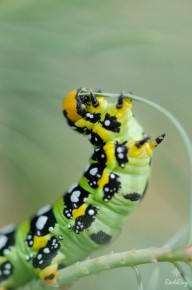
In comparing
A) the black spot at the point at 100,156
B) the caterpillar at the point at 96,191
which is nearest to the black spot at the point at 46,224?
the caterpillar at the point at 96,191

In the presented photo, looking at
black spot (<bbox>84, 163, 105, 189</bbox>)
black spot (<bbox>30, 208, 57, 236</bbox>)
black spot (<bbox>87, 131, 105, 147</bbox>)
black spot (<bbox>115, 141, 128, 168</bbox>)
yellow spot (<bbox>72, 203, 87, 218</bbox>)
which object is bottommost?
black spot (<bbox>30, 208, 57, 236</bbox>)

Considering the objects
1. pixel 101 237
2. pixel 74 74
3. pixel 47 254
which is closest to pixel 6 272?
pixel 47 254

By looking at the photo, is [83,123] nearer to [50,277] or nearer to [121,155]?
[121,155]

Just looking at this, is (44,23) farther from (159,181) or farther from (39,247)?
(159,181)

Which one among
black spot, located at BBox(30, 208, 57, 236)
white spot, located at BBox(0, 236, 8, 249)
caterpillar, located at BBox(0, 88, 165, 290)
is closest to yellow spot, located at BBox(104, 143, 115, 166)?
caterpillar, located at BBox(0, 88, 165, 290)

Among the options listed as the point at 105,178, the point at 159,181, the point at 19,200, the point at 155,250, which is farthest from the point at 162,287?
the point at 159,181

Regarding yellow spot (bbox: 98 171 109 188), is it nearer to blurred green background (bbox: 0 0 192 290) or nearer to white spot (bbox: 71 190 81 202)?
white spot (bbox: 71 190 81 202)

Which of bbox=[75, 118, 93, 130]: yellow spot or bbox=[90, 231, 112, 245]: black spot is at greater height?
bbox=[75, 118, 93, 130]: yellow spot

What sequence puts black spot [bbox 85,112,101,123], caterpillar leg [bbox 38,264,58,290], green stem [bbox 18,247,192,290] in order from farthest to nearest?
black spot [bbox 85,112,101,123] → caterpillar leg [bbox 38,264,58,290] → green stem [bbox 18,247,192,290]
